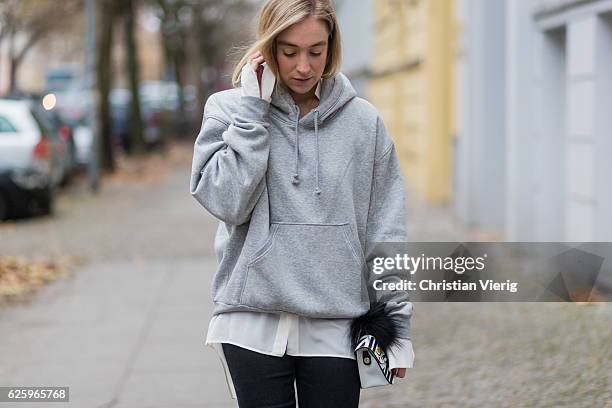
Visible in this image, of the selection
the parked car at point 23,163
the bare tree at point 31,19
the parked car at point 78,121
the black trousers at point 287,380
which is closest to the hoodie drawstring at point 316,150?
the black trousers at point 287,380

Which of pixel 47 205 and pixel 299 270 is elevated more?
pixel 299 270

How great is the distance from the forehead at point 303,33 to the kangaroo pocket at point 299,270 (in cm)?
47

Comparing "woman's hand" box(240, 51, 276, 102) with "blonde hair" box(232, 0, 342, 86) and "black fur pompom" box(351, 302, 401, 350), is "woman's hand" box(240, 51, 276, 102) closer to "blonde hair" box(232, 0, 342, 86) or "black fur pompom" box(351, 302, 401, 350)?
"blonde hair" box(232, 0, 342, 86)

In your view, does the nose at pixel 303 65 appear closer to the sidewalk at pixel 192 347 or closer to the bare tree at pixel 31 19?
the sidewalk at pixel 192 347

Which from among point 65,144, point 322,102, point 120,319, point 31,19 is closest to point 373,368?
point 322,102

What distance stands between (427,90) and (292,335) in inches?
470

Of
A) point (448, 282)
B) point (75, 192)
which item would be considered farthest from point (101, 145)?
point (448, 282)

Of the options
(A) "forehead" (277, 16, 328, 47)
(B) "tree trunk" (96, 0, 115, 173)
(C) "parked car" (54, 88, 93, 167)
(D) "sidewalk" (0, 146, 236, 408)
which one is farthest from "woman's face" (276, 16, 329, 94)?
(B) "tree trunk" (96, 0, 115, 173)

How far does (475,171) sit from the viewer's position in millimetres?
11688

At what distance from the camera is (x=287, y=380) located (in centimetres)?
276

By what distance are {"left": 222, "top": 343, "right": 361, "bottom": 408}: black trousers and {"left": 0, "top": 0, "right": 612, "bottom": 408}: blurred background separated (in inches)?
37.3

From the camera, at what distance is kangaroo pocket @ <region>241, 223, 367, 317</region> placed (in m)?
2.70

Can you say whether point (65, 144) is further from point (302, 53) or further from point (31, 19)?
point (302, 53)

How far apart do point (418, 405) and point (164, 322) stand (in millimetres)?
2648
